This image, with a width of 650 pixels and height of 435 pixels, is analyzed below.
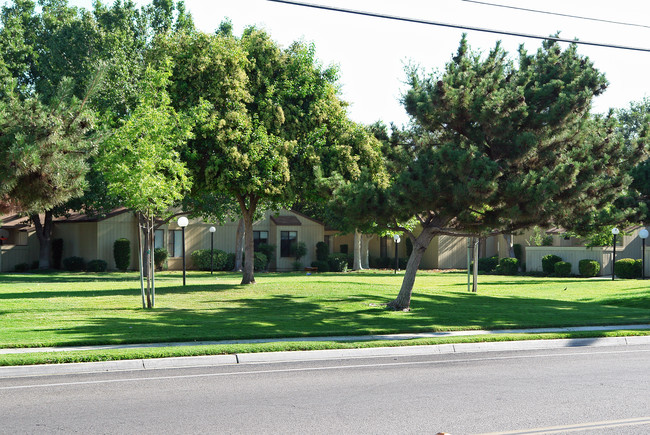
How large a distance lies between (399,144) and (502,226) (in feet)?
12.4

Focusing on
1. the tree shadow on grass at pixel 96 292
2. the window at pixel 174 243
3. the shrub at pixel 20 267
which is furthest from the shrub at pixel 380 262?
the tree shadow on grass at pixel 96 292

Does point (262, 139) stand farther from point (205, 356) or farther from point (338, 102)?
point (205, 356)

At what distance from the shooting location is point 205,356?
36.9ft

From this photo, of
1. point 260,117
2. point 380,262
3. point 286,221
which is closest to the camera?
point 260,117

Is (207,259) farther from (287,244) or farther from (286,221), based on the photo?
(286,221)

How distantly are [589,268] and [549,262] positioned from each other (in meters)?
3.07

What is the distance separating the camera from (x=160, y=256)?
4022 centimetres

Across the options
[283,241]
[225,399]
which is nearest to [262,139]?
[225,399]

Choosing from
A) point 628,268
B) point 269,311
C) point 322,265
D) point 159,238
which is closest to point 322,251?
point 322,265

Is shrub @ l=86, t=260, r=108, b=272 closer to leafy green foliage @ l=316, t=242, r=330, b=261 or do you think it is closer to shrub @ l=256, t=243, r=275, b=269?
shrub @ l=256, t=243, r=275, b=269

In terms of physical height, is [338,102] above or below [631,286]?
above

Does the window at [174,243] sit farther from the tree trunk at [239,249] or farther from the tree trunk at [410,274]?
the tree trunk at [410,274]

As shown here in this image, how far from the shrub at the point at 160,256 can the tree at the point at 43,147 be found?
25.1 m

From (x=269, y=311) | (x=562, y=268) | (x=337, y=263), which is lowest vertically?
(x=269, y=311)
